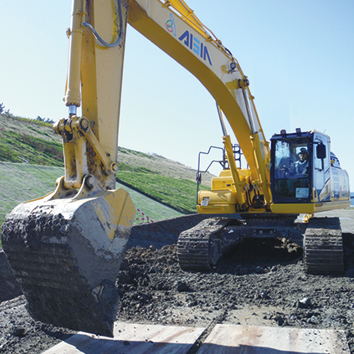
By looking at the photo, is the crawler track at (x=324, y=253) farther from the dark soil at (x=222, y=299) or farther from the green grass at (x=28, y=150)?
the green grass at (x=28, y=150)

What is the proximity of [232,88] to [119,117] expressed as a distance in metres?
3.23

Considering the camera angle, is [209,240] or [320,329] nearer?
[320,329]

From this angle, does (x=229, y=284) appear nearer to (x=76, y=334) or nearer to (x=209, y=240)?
(x=209, y=240)

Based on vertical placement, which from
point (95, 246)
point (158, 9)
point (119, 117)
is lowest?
point (95, 246)

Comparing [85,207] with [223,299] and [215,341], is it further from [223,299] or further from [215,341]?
[223,299]

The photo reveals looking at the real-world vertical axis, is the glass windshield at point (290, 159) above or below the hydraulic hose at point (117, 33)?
below

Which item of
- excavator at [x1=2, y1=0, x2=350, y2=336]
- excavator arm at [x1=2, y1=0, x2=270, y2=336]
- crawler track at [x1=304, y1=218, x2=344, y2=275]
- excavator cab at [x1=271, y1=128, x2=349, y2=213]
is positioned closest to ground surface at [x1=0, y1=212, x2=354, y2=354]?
crawler track at [x1=304, y1=218, x2=344, y2=275]

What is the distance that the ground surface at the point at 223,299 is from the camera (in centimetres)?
400

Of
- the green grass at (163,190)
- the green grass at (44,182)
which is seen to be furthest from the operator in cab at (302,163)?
the green grass at (163,190)

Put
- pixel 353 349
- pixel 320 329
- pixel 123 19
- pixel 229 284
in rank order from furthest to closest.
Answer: pixel 229 284, pixel 123 19, pixel 320 329, pixel 353 349

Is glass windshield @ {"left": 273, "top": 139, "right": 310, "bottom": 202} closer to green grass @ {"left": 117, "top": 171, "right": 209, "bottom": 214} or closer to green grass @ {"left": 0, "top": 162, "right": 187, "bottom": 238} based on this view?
green grass @ {"left": 0, "top": 162, "right": 187, "bottom": 238}

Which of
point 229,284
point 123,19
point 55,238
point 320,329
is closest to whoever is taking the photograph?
point 55,238

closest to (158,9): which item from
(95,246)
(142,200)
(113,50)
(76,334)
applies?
(113,50)

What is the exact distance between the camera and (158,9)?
15.7 ft
